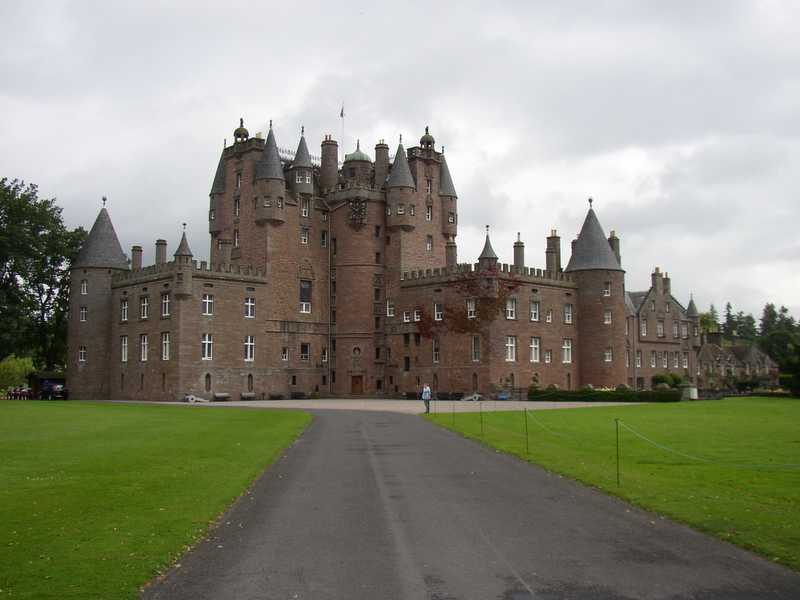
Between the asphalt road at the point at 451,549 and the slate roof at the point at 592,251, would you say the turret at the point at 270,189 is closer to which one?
the slate roof at the point at 592,251

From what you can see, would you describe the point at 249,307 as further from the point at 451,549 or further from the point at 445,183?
the point at 451,549

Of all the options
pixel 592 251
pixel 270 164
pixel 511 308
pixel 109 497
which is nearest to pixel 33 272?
pixel 270 164

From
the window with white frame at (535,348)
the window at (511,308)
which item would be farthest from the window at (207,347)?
Result: the window with white frame at (535,348)

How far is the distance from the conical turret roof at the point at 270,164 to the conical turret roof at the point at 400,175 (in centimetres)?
1021

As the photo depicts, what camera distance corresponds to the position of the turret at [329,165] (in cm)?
8269

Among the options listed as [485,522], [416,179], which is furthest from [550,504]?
[416,179]

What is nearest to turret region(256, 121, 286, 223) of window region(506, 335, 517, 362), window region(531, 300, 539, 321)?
window region(506, 335, 517, 362)

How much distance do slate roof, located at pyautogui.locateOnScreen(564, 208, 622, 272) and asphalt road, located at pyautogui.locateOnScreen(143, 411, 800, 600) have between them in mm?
60079

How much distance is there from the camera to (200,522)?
14156 mm

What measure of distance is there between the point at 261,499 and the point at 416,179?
65.2 m

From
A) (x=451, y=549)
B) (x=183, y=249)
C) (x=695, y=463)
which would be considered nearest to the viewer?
(x=451, y=549)

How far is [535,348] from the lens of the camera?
74.6 m

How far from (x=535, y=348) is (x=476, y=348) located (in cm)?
616

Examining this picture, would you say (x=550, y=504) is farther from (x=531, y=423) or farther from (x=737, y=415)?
(x=737, y=415)
